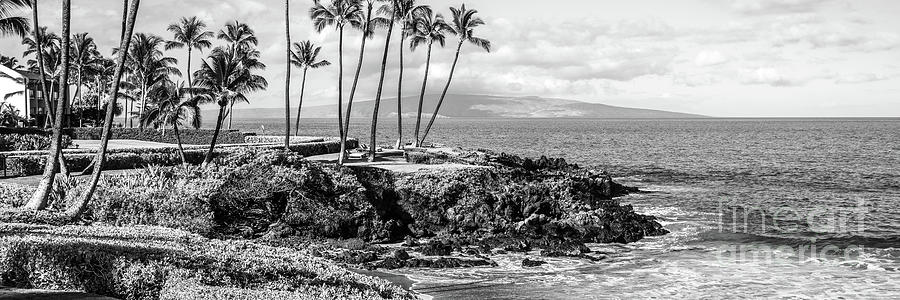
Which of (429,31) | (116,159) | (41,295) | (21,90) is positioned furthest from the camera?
(21,90)

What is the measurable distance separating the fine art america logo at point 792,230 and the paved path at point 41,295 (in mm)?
22259

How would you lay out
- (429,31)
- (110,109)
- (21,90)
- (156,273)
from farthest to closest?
(21,90), (429,31), (110,109), (156,273)

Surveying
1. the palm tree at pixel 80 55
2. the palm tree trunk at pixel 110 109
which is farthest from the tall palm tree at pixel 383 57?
the palm tree at pixel 80 55

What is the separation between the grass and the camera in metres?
15.4

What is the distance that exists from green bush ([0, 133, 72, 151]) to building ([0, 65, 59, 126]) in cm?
3436

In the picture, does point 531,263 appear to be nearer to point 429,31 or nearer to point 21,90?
point 429,31

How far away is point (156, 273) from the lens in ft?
51.2

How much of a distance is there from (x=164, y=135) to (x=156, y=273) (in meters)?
61.0

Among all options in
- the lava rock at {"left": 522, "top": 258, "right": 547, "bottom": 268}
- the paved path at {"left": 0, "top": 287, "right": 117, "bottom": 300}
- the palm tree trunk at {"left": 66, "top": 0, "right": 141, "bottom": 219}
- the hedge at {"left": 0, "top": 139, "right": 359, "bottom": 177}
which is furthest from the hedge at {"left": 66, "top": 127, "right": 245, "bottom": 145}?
the paved path at {"left": 0, "top": 287, "right": 117, "bottom": 300}

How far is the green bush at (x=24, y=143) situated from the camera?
46.4 meters

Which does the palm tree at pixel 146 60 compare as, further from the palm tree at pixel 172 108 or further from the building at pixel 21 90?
the palm tree at pixel 172 108

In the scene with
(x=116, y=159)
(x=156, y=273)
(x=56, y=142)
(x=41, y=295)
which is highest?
(x=56, y=142)

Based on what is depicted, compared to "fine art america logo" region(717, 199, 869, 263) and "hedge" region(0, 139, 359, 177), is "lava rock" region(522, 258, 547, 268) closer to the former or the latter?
"fine art america logo" region(717, 199, 869, 263)

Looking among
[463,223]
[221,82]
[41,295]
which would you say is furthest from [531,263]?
[221,82]
